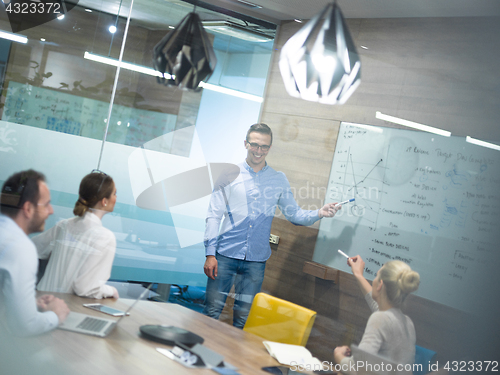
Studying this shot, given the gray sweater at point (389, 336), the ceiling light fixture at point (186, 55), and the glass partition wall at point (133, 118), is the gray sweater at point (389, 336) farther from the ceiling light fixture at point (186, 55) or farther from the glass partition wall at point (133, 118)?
the ceiling light fixture at point (186, 55)

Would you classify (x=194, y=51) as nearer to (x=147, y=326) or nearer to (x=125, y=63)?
(x=125, y=63)

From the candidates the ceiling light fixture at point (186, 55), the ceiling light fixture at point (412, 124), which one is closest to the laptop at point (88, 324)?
the ceiling light fixture at point (186, 55)

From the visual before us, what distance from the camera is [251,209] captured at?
9.07ft


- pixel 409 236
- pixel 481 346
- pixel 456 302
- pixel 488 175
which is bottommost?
pixel 481 346

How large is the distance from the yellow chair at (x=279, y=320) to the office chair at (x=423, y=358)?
59 cm

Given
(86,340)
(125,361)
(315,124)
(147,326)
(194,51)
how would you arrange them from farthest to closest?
(315,124), (194,51), (147,326), (86,340), (125,361)

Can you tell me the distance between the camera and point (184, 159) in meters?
2.75

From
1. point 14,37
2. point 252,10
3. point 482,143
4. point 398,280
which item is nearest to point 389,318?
point 398,280

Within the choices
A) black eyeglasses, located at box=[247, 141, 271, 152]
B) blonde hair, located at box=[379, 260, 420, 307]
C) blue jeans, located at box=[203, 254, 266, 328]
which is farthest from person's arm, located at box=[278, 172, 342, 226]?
blonde hair, located at box=[379, 260, 420, 307]

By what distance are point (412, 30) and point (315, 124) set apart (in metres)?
0.75

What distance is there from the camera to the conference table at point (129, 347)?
6.35 ft

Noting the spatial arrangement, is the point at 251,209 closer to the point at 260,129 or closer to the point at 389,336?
the point at 260,129

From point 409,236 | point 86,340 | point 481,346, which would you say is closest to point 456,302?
point 481,346

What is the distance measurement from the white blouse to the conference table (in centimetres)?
8
